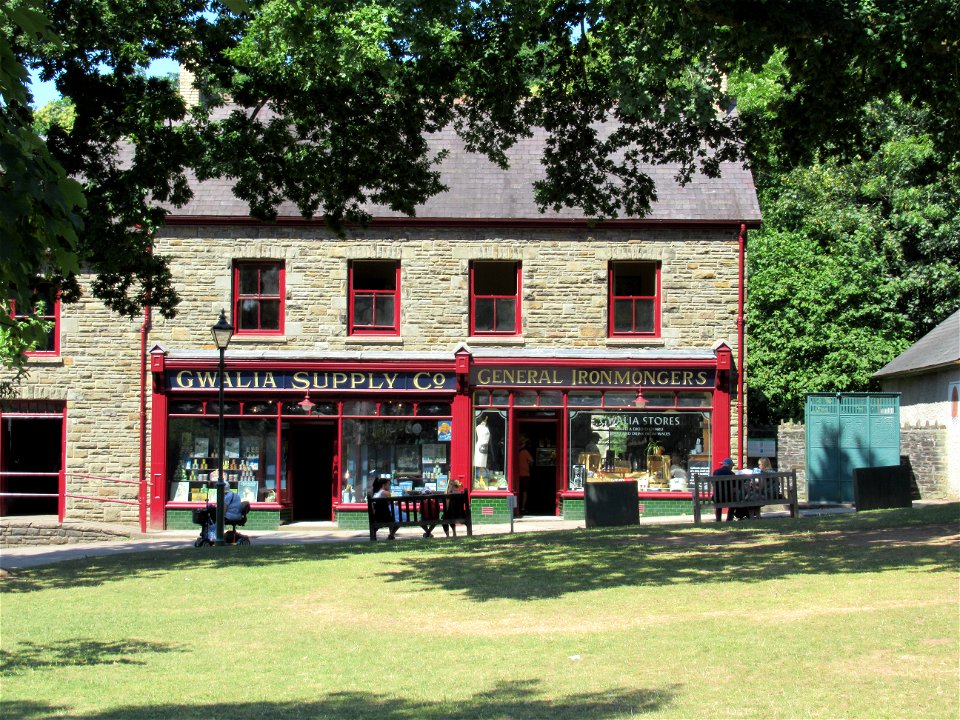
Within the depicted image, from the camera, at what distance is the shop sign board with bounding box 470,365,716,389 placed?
82.0 feet

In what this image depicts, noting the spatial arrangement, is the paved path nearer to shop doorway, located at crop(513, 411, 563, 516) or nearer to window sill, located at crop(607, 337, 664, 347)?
shop doorway, located at crop(513, 411, 563, 516)

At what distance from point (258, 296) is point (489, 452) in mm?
6410

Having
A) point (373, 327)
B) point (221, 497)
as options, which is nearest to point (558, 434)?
point (373, 327)

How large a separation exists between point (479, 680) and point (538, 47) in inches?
388

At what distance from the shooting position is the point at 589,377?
25062 millimetres

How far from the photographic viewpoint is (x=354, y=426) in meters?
25.3

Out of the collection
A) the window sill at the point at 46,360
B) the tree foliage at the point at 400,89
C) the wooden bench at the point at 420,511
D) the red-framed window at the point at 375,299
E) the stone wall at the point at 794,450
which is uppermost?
the tree foliage at the point at 400,89

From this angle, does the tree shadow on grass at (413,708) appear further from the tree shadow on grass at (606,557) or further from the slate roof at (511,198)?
the slate roof at (511,198)

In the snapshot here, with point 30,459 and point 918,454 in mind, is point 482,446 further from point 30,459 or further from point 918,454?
point 918,454

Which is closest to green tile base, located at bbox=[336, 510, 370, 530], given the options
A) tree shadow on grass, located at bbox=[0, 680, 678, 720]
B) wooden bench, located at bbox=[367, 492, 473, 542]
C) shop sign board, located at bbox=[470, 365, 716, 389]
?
shop sign board, located at bbox=[470, 365, 716, 389]

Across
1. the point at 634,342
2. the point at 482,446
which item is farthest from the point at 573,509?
the point at 634,342

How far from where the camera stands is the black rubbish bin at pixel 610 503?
1930cm

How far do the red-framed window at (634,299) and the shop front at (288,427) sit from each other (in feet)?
13.4

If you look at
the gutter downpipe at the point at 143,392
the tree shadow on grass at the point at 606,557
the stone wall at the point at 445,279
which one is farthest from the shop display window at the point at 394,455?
the tree shadow on grass at the point at 606,557
